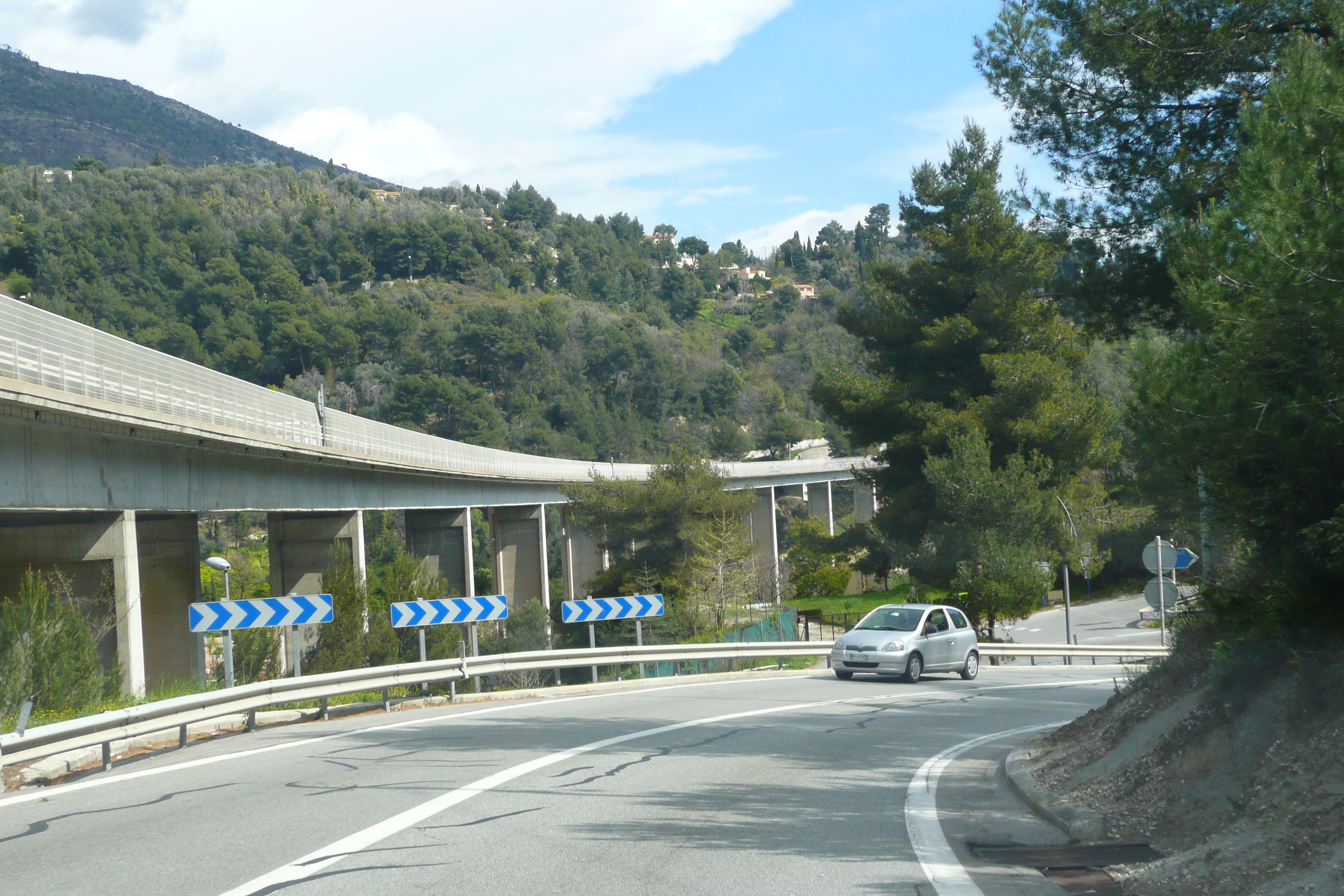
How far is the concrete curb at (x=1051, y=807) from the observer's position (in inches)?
294

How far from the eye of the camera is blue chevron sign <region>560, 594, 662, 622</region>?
70.5 ft

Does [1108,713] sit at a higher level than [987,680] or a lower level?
higher

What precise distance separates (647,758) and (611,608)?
11.2 m

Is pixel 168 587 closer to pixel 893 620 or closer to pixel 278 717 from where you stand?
pixel 278 717

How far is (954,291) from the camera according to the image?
38.1 m

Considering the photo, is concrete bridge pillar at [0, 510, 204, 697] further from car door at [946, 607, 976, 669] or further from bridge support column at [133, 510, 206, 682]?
car door at [946, 607, 976, 669]

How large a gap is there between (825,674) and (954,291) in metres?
19.0

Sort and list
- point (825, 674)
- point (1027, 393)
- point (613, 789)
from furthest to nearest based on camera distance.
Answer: point (1027, 393) → point (825, 674) → point (613, 789)

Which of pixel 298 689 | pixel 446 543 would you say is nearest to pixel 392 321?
pixel 446 543

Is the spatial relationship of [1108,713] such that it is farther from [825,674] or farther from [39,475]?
[39,475]

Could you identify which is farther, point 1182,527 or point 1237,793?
point 1182,527

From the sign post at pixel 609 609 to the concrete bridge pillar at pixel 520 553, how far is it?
4573 centimetres

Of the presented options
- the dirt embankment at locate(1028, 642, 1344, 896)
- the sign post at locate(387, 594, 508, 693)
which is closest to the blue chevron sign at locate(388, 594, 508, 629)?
the sign post at locate(387, 594, 508, 693)


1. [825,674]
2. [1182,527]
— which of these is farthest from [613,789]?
[825,674]
